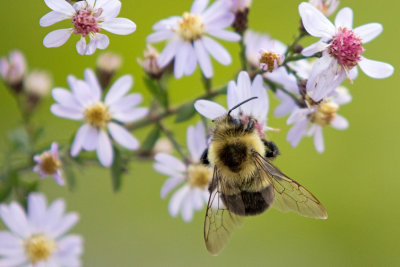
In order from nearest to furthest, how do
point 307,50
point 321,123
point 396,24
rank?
1. point 307,50
2. point 321,123
3. point 396,24

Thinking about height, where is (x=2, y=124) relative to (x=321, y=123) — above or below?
above

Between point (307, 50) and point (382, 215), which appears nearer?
point (307, 50)

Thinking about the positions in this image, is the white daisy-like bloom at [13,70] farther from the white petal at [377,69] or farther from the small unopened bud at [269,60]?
the white petal at [377,69]

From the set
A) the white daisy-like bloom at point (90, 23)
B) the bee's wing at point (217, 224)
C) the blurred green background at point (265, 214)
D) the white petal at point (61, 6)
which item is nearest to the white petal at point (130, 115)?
the bee's wing at point (217, 224)

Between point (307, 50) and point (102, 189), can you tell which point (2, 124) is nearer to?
point (102, 189)

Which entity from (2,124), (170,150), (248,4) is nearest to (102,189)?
(2,124)

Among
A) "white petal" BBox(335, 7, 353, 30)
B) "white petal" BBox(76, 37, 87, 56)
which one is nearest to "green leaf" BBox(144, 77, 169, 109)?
→ "white petal" BBox(76, 37, 87, 56)

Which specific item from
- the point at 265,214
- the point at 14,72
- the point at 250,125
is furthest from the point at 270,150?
the point at 265,214
